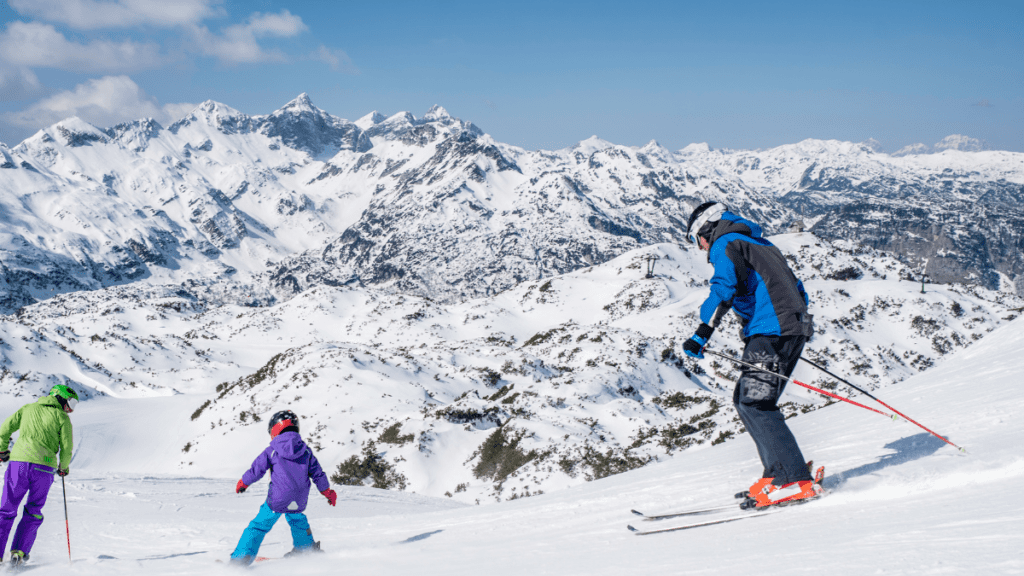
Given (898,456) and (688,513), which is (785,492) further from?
(898,456)

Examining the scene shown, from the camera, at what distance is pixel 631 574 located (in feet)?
14.8

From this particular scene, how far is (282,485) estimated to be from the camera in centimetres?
643

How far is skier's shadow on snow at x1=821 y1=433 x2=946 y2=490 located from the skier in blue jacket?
0.65m

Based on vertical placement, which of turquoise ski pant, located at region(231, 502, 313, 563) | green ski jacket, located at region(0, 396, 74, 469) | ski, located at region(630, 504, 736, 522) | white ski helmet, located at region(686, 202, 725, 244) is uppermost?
white ski helmet, located at region(686, 202, 725, 244)

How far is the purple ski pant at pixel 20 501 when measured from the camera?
23.5 feet

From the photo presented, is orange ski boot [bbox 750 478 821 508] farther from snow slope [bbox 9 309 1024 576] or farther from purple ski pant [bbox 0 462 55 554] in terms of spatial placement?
purple ski pant [bbox 0 462 55 554]

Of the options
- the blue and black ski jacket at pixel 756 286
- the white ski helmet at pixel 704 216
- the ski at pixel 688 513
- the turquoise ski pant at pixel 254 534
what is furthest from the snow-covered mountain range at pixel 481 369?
the turquoise ski pant at pixel 254 534

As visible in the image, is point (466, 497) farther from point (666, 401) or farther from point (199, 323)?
point (199, 323)

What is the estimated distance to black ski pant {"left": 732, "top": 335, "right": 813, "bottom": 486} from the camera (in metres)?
5.66

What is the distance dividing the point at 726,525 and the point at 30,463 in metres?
8.56

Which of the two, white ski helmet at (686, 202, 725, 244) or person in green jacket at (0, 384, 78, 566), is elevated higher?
white ski helmet at (686, 202, 725, 244)

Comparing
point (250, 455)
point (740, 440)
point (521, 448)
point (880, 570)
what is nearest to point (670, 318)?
point (521, 448)

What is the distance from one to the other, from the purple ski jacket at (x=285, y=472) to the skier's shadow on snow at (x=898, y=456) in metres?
5.80

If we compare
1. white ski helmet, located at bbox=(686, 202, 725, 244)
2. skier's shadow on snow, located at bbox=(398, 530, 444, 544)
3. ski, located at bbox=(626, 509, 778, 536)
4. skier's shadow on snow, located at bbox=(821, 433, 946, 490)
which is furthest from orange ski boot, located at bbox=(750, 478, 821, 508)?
skier's shadow on snow, located at bbox=(398, 530, 444, 544)
